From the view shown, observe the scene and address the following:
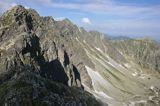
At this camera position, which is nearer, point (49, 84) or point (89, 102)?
point (49, 84)

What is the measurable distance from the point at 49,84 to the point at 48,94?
3738 cm

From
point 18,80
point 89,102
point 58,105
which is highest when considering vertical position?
point 18,80

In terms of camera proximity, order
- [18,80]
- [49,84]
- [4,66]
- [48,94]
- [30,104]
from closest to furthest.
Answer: [30,104] → [48,94] → [18,80] → [49,84] → [4,66]

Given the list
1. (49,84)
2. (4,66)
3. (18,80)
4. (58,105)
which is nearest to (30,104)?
(58,105)

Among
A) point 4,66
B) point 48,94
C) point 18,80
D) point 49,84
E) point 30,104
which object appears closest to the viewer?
point 30,104

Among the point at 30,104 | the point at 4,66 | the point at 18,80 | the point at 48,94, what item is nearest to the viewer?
the point at 30,104

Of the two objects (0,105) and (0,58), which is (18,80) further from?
(0,58)

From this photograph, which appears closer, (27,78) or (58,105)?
(58,105)

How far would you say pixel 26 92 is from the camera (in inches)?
4043

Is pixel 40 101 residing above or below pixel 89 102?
above

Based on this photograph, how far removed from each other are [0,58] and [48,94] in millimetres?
101469

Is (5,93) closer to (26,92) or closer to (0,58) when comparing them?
(26,92)

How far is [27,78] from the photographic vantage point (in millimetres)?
119125

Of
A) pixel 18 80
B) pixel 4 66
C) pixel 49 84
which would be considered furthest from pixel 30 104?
pixel 4 66
